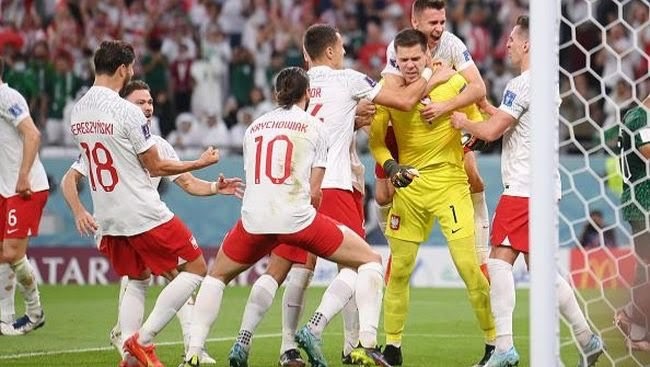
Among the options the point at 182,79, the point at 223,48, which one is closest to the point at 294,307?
the point at 182,79

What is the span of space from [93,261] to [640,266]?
947 centimetres

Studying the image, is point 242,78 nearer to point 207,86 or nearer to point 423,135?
point 207,86

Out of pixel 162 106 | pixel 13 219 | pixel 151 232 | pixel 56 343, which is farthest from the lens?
pixel 162 106

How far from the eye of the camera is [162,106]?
19562 millimetres

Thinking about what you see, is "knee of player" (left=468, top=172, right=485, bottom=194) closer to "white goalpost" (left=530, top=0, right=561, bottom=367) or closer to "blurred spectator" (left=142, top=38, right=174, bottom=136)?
"white goalpost" (left=530, top=0, right=561, bottom=367)

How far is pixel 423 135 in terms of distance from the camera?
920 cm

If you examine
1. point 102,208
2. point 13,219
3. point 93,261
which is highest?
point 102,208

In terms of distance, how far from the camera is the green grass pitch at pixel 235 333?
9812mm

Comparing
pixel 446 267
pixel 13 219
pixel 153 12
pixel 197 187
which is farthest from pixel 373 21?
pixel 197 187

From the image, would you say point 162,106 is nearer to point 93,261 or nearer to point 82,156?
point 93,261

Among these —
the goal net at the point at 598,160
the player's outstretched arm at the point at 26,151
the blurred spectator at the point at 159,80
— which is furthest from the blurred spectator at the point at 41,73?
the player's outstretched arm at the point at 26,151

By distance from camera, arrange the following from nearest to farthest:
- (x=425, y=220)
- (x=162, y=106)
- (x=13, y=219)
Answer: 1. (x=425, y=220)
2. (x=13, y=219)
3. (x=162, y=106)

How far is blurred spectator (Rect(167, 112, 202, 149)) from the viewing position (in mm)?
19250

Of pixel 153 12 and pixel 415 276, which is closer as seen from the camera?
pixel 415 276
